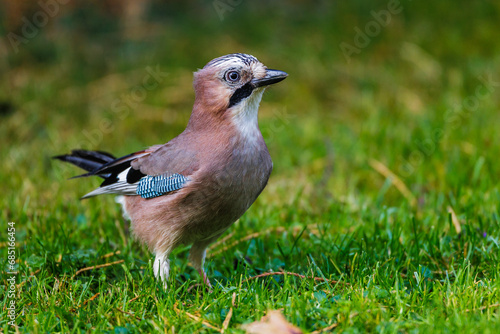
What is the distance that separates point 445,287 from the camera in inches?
126

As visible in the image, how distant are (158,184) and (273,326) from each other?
4.28ft

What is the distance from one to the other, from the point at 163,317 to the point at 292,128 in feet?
13.2

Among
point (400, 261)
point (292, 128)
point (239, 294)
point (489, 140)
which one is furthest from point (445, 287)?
point (292, 128)

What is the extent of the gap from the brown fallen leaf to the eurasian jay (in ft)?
2.67

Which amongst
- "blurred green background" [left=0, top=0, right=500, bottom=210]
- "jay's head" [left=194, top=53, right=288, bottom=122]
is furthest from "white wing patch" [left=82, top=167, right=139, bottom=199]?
"blurred green background" [left=0, top=0, right=500, bottom=210]

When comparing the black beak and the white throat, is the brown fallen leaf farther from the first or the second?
the black beak

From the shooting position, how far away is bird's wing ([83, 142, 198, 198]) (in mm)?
3572

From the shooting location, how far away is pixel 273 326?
273 cm

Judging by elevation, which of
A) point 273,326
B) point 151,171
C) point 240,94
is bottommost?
point 273,326

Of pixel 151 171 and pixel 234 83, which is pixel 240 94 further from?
pixel 151 171

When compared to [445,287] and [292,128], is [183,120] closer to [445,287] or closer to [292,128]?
[292,128]

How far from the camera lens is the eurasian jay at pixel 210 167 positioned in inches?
136

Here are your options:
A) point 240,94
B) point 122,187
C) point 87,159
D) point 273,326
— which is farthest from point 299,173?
point 273,326

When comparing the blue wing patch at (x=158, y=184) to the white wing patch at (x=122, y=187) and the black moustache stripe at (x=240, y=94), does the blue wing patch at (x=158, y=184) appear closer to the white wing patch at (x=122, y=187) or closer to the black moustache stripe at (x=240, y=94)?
the white wing patch at (x=122, y=187)
